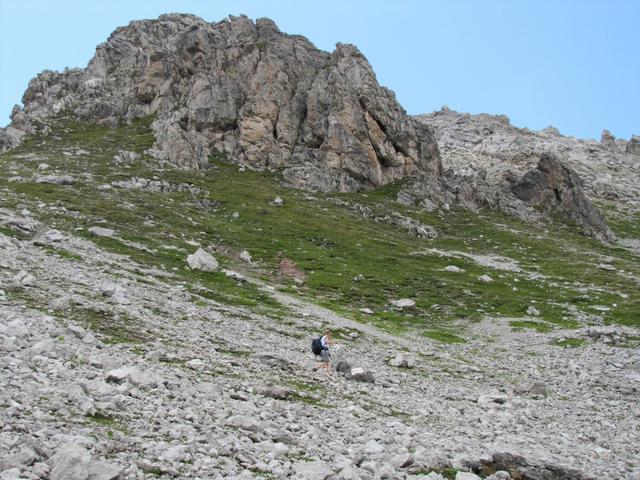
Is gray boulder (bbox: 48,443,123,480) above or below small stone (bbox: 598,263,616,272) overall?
below

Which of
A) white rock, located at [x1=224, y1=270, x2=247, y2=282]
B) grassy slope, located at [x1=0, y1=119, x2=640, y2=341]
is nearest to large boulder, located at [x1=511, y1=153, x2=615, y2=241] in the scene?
grassy slope, located at [x1=0, y1=119, x2=640, y2=341]

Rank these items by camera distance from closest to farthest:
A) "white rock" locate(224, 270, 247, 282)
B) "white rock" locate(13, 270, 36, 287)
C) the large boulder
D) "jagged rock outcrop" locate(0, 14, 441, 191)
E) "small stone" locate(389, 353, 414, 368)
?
"white rock" locate(13, 270, 36, 287) < "small stone" locate(389, 353, 414, 368) < "white rock" locate(224, 270, 247, 282) < "jagged rock outcrop" locate(0, 14, 441, 191) < the large boulder

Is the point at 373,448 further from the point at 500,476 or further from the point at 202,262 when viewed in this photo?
the point at 202,262

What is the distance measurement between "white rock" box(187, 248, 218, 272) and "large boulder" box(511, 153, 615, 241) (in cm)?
10801

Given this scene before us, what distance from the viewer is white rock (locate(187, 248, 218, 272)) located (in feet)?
183

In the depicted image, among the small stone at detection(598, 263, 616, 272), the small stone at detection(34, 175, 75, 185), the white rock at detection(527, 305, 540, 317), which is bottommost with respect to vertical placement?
the white rock at detection(527, 305, 540, 317)

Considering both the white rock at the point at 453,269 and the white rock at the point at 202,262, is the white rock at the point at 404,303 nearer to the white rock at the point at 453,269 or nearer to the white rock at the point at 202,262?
the white rock at the point at 202,262

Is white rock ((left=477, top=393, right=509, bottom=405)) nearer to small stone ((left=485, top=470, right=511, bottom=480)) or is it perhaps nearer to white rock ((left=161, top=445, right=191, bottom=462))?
small stone ((left=485, top=470, right=511, bottom=480))

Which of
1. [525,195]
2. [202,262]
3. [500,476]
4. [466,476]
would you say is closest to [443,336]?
[202,262]

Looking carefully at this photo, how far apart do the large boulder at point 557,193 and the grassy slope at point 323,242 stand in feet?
35.1

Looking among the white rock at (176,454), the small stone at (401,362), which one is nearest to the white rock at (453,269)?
the small stone at (401,362)

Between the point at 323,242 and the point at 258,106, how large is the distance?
60334mm

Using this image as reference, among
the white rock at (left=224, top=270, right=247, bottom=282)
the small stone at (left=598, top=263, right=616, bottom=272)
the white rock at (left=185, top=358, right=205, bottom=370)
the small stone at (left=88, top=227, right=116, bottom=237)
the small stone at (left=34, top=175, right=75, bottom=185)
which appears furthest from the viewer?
the small stone at (left=598, top=263, right=616, bottom=272)

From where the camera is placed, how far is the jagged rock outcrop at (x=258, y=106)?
13000 centimetres
